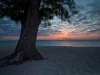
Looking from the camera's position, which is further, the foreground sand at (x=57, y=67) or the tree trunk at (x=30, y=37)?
the tree trunk at (x=30, y=37)

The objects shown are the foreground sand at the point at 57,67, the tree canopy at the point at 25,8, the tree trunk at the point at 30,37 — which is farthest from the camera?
the tree canopy at the point at 25,8

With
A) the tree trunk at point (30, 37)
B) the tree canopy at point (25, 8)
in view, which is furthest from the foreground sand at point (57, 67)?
the tree canopy at point (25, 8)

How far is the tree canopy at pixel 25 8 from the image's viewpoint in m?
10.1

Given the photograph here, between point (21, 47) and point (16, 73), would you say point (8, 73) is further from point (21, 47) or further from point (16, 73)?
point (21, 47)

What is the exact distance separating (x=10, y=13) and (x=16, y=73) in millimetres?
6276

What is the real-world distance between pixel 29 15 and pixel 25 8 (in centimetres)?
158

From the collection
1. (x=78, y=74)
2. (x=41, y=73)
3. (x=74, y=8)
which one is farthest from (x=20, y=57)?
(x=74, y=8)

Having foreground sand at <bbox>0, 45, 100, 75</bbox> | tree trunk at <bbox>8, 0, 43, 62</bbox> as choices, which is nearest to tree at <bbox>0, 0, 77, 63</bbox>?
tree trunk at <bbox>8, 0, 43, 62</bbox>

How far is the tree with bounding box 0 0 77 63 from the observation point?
8703mm

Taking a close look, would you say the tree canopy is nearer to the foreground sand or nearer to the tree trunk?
the tree trunk

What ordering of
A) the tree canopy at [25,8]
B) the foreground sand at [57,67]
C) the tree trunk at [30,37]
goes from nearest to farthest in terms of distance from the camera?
the foreground sand at [57,67], the tree trunk at [30,37], the tree canopy at [25,8]

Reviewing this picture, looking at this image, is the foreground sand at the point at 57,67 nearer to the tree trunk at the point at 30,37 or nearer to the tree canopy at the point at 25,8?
the tree trunk at the point at 30,37

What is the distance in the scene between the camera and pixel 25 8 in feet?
33.2

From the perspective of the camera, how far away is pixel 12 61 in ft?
25.3
